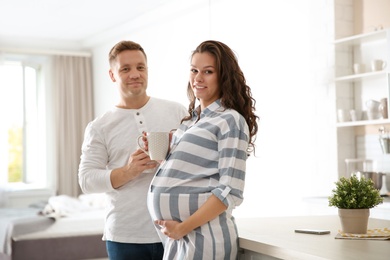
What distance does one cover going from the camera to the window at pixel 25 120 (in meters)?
7.71

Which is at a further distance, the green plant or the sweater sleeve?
the sweater sleeve

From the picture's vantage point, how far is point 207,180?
1835mm

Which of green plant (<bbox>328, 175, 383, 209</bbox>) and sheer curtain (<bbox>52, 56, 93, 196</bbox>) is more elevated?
sheer curtain (<bbox>52, 56, 93, 196</bbox>)

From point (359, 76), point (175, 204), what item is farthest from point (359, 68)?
point (175, 204)

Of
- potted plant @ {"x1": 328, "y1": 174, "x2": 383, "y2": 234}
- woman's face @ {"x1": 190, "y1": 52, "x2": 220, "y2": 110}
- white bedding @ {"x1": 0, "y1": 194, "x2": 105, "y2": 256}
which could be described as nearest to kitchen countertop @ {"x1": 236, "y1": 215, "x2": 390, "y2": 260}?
potted plant @ {"x1": 328, "y1": 174, "x2": 383, "y2": 234}

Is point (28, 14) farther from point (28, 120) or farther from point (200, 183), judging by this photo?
point (200, 183)

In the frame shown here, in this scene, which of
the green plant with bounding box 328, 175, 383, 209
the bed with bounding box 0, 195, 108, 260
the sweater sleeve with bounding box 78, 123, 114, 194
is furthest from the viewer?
the bed with bounding box 0, 195, 108, 260

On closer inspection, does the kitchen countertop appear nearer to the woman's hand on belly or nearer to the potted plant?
the potted plant

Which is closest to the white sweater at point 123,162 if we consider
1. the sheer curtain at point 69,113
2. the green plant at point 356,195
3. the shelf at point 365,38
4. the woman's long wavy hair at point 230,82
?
the woman's long wavy hair at point 230,82

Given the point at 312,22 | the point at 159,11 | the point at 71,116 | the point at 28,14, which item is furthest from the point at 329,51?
the point at 71,116

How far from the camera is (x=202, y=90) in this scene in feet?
6.28

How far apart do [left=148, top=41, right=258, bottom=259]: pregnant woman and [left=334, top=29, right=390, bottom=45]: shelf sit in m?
2.57

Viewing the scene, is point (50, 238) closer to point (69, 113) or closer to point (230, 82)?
point (69, 113)

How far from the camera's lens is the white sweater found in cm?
226
